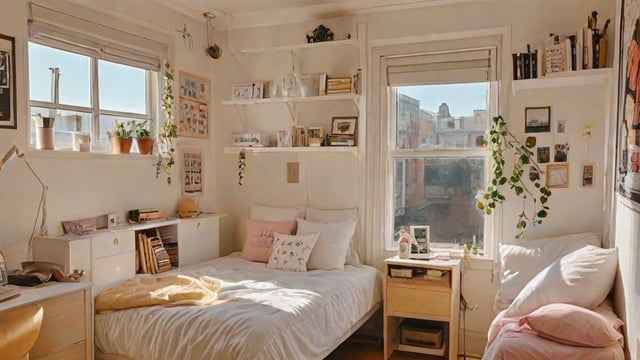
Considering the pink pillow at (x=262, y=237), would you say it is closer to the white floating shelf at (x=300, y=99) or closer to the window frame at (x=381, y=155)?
the window frame at (x=381, y=155)

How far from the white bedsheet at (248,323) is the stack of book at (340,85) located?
1.45 m

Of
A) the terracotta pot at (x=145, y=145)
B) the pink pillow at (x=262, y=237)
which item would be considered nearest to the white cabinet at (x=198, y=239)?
the pink pillow at (x=262, y=237)

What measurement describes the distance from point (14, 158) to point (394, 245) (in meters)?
2.65

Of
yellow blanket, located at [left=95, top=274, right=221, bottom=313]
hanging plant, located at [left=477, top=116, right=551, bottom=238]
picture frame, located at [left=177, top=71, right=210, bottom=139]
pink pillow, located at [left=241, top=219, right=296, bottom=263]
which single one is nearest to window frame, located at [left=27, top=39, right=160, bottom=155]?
picture frame, located at [left=177, top=71, right=210, bottom=139]

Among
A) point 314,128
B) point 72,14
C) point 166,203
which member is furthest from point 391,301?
point 72,14

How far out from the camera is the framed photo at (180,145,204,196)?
411 cm

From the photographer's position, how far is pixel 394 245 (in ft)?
13.2

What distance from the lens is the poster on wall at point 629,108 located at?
1979mm

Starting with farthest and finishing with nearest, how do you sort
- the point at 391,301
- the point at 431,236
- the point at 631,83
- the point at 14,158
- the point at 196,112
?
the point at 196,112
the point at 431,236
the point at 391,301
the point at 14,158
the point at 631,83

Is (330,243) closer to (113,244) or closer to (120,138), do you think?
(113,244)

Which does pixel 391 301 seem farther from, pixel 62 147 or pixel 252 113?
pixel 62 147

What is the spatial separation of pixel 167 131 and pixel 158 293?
145 centimetres

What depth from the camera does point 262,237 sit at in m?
4.00

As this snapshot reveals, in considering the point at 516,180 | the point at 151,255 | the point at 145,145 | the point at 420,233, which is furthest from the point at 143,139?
the point at 516,180
